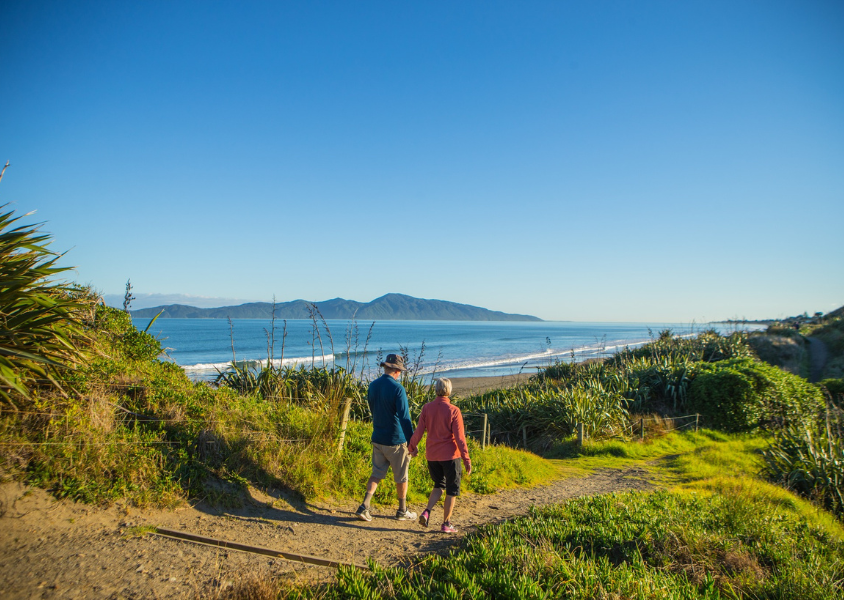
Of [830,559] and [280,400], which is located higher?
Result: [280,400]

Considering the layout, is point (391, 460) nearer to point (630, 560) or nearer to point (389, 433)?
point (389, 433)

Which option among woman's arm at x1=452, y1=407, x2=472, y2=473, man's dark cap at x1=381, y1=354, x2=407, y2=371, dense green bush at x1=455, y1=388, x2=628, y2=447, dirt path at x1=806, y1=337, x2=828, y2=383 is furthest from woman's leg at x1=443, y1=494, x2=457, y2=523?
dirt path at x1=806, y1=337, x2=828, y2=383

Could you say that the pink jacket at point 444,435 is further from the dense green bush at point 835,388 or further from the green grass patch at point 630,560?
the dense green bush at point 835,388

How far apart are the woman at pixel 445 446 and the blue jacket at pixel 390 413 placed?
0.62 ft

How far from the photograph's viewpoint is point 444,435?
16.9 feet

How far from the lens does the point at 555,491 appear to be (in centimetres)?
739

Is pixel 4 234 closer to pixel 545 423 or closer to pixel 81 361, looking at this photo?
pixel 81 361

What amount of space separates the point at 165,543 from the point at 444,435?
108 inches

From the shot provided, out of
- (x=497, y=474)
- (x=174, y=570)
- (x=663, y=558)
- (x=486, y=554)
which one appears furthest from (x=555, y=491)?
(x=174, y=570)

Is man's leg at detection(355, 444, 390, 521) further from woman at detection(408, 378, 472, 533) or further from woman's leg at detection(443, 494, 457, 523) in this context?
woman's leg at detection(443, 494, 457, 523)

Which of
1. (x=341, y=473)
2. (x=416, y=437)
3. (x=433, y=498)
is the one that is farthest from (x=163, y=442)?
(x=433, y=498)

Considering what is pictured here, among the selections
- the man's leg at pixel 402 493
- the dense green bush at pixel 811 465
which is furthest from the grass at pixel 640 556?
the man's leg at pixel 402 493

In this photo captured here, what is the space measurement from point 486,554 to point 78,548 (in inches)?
129

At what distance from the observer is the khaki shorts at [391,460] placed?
5191mm
